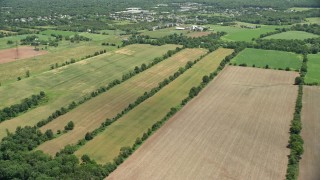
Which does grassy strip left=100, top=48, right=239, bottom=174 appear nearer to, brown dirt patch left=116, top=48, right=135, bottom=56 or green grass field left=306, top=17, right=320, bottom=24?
brown dirt patch left=116, top=48, right=135, bottom=56

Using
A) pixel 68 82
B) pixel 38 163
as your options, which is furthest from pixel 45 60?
pixel 38 163

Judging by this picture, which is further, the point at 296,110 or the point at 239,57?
the point at 239,57

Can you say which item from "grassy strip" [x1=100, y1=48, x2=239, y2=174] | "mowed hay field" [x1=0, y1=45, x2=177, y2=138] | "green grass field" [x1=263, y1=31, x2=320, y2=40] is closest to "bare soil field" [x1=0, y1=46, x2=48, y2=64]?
"mowed hay field" [x1=0, y1=45, x2=177, y2=138]

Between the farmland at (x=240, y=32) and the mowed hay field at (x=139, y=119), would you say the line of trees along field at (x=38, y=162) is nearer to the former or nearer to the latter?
the mowed hay field at (x=139, y=119)

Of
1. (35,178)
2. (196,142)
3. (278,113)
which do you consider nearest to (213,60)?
(278,113)

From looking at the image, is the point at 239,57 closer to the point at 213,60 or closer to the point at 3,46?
the point at 213,60

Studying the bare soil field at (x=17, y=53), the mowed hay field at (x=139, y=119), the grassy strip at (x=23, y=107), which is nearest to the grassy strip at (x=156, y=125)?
the mowed hay field at (x=139, y=119)
